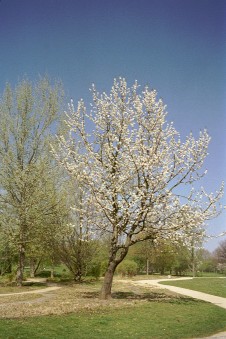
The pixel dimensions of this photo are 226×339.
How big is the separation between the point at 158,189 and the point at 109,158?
2342 mm

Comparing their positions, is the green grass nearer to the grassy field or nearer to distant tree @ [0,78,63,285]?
the grassy field

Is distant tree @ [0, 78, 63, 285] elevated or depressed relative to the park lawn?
elevated

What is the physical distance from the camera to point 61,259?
25.9 m

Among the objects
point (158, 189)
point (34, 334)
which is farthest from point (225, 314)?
point (34, 334)

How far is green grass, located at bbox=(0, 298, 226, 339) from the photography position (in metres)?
8.02

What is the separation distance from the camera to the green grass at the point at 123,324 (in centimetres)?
802

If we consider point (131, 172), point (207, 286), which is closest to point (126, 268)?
point (207, 286)

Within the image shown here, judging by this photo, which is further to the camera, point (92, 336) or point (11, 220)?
point (11, 220)

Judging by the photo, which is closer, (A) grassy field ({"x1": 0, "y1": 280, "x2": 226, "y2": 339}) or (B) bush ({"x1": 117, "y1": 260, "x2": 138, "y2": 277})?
(A) grassy field ({"x1": 0, "y1": 280, "x2": 226, "y2": 339})

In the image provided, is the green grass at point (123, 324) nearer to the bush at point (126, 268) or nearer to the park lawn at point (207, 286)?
the park lawn at point (207, 286)

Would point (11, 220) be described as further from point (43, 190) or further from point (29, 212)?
point (43, 190)

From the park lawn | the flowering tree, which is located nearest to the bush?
the park lawn

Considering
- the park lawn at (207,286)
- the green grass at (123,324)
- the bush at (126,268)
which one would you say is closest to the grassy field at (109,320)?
the green grass at (123,324)

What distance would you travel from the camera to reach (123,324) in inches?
368
